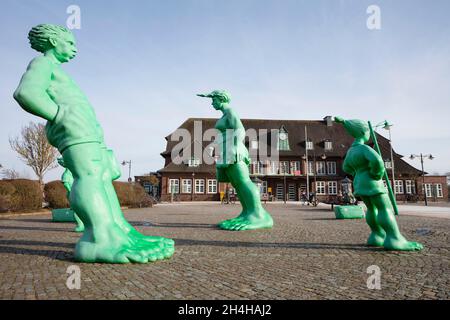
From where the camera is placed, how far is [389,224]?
4746 mm

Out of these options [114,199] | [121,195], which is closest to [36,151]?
[121,195]

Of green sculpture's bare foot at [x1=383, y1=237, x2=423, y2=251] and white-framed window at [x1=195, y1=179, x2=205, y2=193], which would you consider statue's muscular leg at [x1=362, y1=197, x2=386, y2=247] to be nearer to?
green sculpture's bare foot at [x1=383, y1=237, x2=423, y2=251]

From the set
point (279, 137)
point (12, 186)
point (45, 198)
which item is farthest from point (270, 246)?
point (279, 137)

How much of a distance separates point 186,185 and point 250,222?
29564 millimetres

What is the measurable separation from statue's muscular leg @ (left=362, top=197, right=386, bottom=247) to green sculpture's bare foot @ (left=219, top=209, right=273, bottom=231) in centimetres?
313

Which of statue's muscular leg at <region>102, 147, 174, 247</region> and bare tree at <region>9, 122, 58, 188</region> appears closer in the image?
statue's muscular leg at <region>102, 147, 174, 247</region>

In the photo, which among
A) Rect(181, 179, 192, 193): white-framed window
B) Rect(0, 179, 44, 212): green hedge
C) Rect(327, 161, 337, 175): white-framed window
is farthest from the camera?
Rect(327, 161, 337, 175): white-framed window

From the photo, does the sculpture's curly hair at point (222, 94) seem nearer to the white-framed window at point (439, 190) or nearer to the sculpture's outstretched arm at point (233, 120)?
the sculpture's outstretched arm at point (233, 120)

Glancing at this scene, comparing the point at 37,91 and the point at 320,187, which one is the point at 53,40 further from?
the point at 320,187

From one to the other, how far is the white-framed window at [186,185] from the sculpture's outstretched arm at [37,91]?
3331 cm

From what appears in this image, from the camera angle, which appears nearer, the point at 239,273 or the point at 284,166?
the point at 239,273

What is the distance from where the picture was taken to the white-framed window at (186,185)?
36741 mm

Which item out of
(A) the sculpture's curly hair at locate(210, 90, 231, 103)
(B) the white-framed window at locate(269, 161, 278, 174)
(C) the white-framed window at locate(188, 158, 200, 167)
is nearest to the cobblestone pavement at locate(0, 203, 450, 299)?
(A) the sculpture's curly hair at locate(210, 90, 231, 103)

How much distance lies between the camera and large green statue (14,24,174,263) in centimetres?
373
